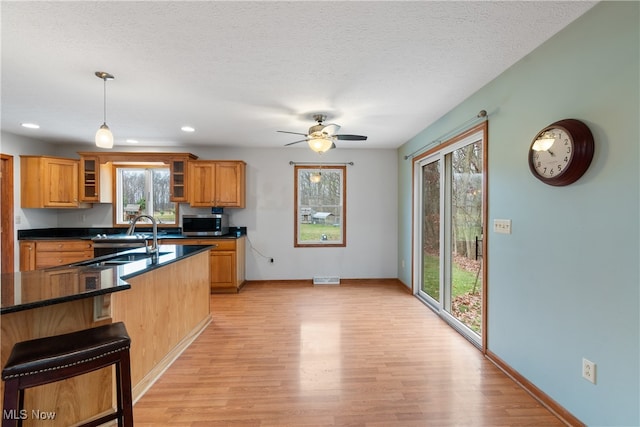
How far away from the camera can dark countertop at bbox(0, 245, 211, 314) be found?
4.37ft

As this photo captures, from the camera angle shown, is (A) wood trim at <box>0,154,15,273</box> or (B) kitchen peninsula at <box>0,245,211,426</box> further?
(A) wood trim at <box>0,154,15,273</box>

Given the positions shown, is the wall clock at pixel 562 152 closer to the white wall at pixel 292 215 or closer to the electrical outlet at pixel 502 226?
the electrical outlet at pixel 502 226

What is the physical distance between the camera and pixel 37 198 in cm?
443

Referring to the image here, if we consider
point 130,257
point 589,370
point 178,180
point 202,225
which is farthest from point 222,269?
point 589,370

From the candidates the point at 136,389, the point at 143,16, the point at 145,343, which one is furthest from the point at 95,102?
the point at 136,389

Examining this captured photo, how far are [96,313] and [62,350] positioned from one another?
46cm

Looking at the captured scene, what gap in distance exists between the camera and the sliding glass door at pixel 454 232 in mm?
2924

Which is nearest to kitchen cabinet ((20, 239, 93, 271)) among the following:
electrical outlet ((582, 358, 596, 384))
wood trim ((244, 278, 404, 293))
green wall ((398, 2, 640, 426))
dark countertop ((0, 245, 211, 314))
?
wood trim ((244, 278, 404, 293))

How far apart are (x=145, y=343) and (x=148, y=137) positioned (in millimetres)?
3528

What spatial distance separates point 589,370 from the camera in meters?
1.64

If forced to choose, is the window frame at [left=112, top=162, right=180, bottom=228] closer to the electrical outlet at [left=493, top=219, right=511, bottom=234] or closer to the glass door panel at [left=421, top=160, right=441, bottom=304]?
the glass door panel at [left=421, top=160, right=441, bottom=304]

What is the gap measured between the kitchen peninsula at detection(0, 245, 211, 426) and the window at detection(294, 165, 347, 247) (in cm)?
279

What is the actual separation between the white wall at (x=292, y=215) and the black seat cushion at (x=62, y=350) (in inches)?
145

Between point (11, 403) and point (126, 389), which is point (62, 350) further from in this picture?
point (126, 389)
